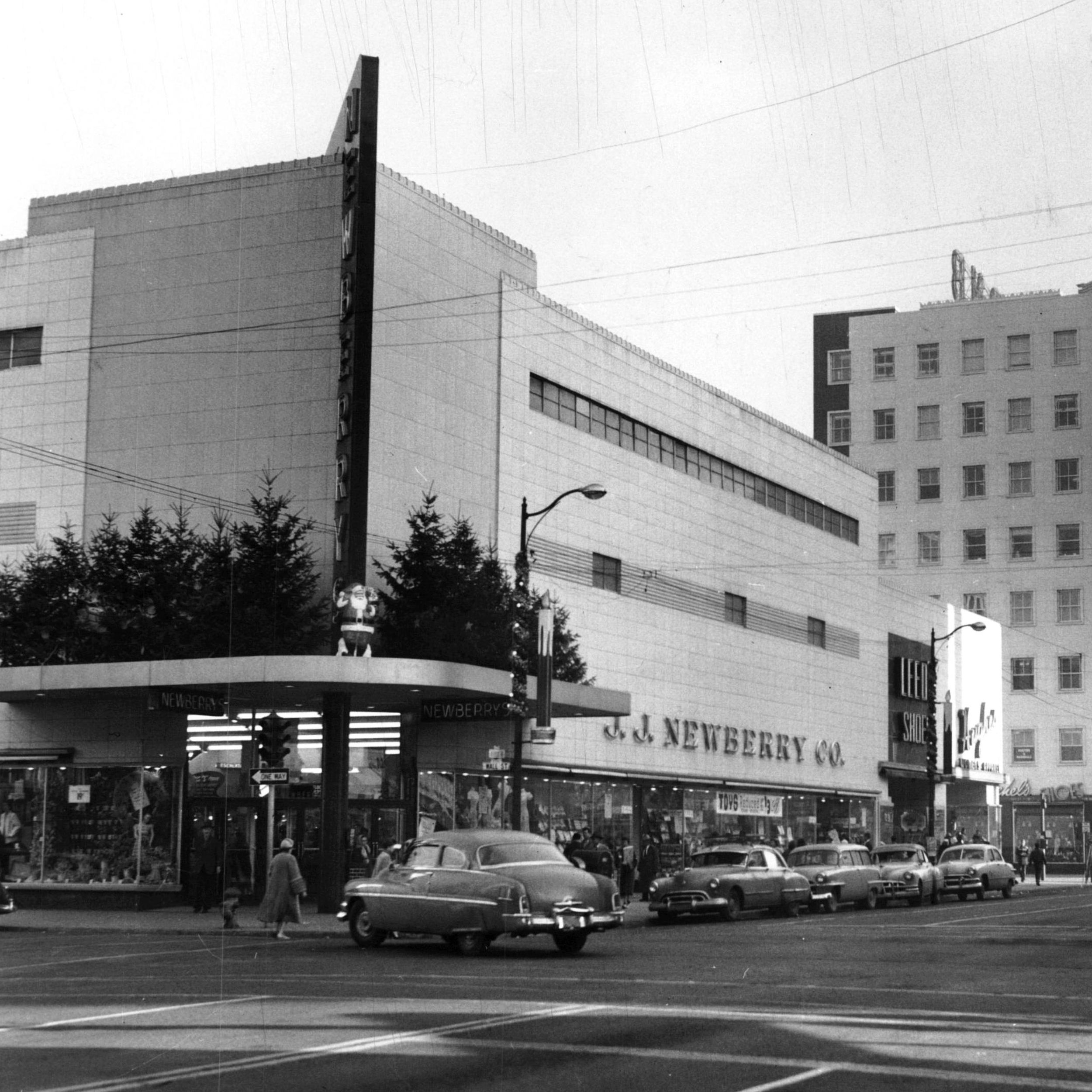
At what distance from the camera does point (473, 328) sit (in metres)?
40.7

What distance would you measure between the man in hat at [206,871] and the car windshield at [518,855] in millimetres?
12568

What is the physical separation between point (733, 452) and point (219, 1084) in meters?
43.9

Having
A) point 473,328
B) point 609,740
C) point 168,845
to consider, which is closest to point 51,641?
point 168,845

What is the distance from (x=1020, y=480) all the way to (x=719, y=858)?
6059cm

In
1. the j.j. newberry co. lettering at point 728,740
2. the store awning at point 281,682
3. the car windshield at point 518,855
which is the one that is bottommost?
the car windshield at point 518,855

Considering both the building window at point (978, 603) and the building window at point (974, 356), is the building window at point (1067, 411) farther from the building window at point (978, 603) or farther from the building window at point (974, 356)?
the building window at point (978, 603)

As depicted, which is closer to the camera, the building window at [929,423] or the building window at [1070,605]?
the building window at [1070,605]

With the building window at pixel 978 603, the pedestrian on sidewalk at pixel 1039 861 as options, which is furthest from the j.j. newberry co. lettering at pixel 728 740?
the building window at pixel 978 603

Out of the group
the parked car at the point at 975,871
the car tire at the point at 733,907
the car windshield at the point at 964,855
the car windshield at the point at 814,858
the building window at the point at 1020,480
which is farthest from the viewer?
the building window at the point at 1020,480

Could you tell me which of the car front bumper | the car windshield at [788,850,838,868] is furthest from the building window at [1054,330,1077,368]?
the car front bumper

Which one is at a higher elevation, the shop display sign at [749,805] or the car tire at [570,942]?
the shop display sign at [749,805]

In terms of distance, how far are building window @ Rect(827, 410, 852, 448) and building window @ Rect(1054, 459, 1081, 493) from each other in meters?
12.2

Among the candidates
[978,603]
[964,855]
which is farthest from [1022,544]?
[964,855]

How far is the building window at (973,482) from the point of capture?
9112 centimetres
